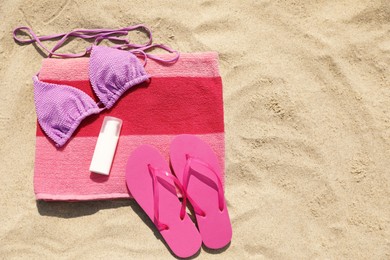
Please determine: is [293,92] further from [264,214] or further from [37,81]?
[37,81]

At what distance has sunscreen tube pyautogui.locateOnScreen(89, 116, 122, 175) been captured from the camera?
4.43ft

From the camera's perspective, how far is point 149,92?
1411mm

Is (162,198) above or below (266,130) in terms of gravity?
below

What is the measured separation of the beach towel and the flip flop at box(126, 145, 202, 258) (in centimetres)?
3

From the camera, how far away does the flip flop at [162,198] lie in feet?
4.47

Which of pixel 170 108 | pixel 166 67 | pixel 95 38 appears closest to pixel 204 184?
pixel 170 108

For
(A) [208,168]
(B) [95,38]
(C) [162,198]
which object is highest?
(B) [95,38]

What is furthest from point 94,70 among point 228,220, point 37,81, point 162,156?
point 228,220

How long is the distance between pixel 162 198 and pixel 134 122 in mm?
273

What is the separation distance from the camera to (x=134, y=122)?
140 centimetres

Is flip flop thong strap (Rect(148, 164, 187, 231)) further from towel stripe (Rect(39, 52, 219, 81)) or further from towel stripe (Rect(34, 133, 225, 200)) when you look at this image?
towel stripe (Rect(39, 52, 219, 81))

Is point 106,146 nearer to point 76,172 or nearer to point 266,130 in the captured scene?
point 76,172

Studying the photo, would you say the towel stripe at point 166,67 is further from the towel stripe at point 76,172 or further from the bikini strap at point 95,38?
the towel stripe at point 76,172

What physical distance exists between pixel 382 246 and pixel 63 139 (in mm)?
1110
